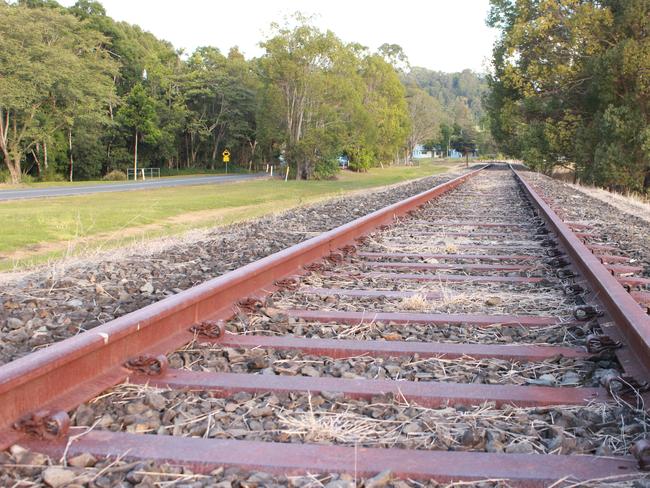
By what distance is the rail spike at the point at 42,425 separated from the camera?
2.13m

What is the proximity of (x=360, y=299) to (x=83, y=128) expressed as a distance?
5528cm

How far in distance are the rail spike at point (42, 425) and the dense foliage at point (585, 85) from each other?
73.9 feet

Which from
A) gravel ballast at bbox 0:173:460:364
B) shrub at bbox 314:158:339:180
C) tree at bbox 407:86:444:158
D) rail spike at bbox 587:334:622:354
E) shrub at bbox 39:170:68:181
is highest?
tree at bbox 407:86:444:158

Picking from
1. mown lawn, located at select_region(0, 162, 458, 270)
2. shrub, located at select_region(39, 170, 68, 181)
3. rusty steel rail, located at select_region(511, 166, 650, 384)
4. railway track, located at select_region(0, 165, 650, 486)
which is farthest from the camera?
shrub, located at select_region(39, 170, 68, 181)

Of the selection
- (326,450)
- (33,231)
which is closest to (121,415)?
(326,450)

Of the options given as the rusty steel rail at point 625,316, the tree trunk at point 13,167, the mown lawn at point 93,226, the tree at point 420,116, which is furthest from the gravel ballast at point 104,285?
the tree at point 420,116

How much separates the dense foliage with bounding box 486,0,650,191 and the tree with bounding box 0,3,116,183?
29691 millimetres

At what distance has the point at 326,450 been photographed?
82.4 inches

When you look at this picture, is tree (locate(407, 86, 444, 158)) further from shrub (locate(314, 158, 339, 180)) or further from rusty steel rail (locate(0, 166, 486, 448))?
rusty steel rail (locate(0, 166, 486, 448))

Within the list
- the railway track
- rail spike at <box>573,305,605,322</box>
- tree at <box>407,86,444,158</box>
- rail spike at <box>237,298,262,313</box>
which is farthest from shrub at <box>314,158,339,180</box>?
tree at <box>407,86,444,158</box>

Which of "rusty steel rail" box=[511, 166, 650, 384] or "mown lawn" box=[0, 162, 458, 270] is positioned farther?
"mown lawn" box=[0, 162, 458, 270]

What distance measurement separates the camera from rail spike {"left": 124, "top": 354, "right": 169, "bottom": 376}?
110 inches

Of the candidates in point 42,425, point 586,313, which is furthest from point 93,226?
point 42,425

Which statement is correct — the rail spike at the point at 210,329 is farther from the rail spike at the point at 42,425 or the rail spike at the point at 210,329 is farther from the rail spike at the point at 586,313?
the rail spike at the point at 586,313
